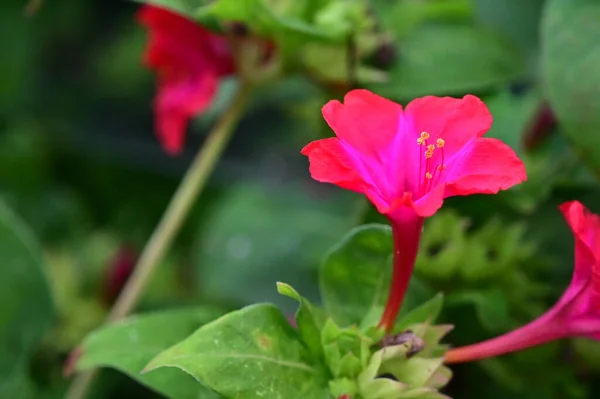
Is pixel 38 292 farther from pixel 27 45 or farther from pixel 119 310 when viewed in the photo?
pixel 27 45

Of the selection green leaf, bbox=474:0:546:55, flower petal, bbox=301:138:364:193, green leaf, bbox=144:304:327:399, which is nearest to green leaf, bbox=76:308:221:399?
green leaf, bbox=144:304:327:399

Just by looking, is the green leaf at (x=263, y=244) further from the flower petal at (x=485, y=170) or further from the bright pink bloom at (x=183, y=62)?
the flower petal at (x=485, y=170)

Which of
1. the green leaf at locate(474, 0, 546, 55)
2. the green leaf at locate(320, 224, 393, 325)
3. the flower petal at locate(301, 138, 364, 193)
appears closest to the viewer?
the flower petal at locate(301, 138, 364, 193)

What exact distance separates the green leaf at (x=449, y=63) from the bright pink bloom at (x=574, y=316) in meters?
0.23

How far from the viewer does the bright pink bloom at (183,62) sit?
642 mm

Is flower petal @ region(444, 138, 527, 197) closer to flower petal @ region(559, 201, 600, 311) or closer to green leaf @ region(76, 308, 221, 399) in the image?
flower petal @ region(559, 201, 600, 311)

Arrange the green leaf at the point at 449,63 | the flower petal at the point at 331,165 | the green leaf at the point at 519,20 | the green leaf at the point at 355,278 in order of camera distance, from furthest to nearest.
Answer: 1. the green leaf at the point at 519,20
2. the green leaf at the point at 449,63
3. the green leaf at the point at 355,278
4. the flower petal at the point at 331,165

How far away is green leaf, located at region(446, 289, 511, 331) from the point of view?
530 mm

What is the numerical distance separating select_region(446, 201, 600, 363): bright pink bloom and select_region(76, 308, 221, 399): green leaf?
6.6 inches

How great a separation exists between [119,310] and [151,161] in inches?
25.3

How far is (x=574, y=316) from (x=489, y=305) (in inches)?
4.4

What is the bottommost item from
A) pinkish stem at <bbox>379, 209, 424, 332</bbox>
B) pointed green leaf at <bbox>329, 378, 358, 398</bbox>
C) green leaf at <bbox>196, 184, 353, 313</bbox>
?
green leaf at <bbox>196, 184, 353, 313</bbox>

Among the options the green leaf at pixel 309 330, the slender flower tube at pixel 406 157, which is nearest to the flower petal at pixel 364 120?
the slender flower tube at pixel 406 157

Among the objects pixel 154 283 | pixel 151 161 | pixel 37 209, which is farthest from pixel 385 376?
pixel 151 161
